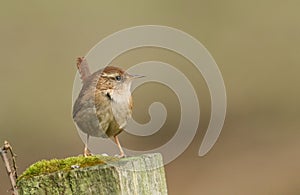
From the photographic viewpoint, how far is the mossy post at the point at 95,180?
3.56m

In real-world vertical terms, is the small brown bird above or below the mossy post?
above

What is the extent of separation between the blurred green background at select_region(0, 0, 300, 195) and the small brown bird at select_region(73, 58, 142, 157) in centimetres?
652

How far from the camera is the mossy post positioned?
3.56 m

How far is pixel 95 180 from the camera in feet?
11.8

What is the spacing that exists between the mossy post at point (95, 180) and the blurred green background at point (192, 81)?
306 inches

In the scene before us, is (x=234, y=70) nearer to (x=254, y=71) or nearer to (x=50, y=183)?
(x=254, y=71)

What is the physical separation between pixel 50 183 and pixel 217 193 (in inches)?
317

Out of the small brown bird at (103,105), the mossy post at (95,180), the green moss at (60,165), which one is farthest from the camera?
the small brown bird at (103,105)

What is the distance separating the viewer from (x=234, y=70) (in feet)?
57.0

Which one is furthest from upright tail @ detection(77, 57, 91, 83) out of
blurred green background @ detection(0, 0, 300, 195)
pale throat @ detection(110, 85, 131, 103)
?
blurred green background @ detection(0, 0, 300, 195)

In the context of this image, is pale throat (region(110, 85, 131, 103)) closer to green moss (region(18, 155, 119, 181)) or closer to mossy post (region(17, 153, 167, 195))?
green moss (region(18, 155, 119, 181))

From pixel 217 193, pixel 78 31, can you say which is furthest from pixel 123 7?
pixel 217 193

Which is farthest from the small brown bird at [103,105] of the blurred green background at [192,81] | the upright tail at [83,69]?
the blurred green background at [192,81]

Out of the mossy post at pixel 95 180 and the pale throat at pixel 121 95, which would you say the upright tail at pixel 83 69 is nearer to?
the pale throat at pixel 121 95
